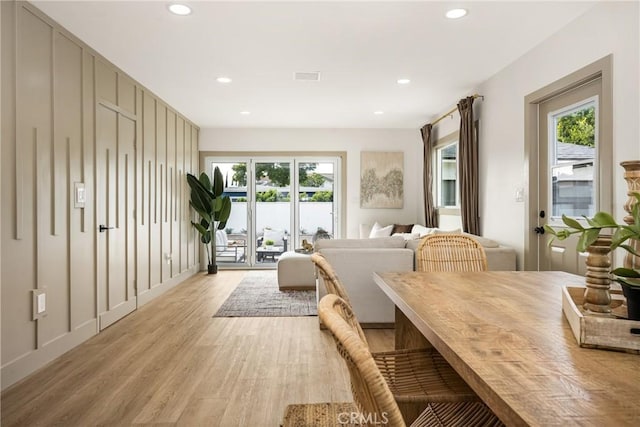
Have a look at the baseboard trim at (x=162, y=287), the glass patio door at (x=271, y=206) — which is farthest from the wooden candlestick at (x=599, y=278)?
the glass patio door at (x=271, y=206)

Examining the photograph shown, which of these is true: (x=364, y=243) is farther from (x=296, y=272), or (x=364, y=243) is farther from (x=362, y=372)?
(x=362, y=372)

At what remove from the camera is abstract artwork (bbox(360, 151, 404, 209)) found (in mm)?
7328

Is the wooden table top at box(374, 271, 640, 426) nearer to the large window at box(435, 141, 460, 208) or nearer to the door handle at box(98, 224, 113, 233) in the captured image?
the door handle at box(98, 224, 113, 233)

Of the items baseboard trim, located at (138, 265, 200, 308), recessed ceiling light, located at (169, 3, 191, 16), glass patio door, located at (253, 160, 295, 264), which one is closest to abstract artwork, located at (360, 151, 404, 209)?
glass patio door, located at (253, 160, 295, 264)

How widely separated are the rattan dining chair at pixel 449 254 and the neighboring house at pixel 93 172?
107 cm

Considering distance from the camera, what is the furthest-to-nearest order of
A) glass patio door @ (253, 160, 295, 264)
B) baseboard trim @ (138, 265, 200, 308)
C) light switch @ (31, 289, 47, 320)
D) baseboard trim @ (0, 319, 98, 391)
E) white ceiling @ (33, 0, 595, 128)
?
1. glass patio door @ (253, 160, 295, 264)
2. baseboard trim @ (138, 265, 200, 308)
3. white ceiling @ (33, 0, 595, 128)
4. light switch @ (31, 289, 47, 320)
5. baseboard trim @ (0, 319, 98, 391)

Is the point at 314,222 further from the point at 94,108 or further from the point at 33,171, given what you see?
the point at 33,171

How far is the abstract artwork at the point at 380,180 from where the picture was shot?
7328 millimetres

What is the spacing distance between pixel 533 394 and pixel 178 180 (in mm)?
5958

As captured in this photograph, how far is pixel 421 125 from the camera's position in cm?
712

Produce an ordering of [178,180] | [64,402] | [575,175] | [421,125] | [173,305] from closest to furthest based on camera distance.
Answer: [64,402], [575,175], [173,305], [178,180], [421,125]

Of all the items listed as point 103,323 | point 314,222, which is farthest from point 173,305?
point 314,222

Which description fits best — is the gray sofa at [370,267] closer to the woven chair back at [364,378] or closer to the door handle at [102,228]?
the door handle at [102,228]

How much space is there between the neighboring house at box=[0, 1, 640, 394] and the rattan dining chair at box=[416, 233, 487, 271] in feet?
3.50
